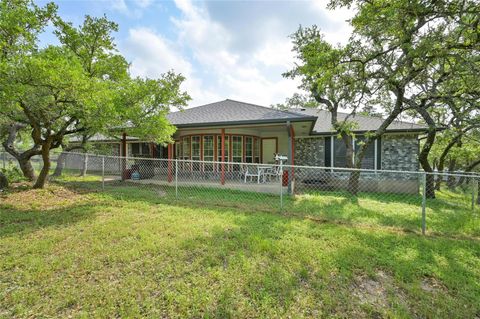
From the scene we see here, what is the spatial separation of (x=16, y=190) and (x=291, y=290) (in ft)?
30.9

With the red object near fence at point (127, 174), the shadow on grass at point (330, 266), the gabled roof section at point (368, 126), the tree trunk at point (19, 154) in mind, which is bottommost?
the shadow on grass at point (330, 266)

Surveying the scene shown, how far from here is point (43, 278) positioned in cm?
293

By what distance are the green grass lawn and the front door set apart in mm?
7317

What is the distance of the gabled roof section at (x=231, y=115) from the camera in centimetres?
832

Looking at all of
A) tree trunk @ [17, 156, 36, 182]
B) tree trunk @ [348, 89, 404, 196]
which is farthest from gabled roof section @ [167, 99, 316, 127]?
tree trunk @ [17, 156, 36, 182]

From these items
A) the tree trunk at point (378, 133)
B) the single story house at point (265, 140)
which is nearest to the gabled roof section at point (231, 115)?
the single story house at point (265, 140)

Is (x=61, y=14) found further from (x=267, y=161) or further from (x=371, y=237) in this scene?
(x=267, y=161)

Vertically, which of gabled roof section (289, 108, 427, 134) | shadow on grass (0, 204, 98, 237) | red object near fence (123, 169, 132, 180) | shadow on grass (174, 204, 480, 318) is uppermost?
gabled roof section (289, 108, 427, 134)

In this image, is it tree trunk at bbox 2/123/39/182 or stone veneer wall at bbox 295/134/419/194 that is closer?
tree trunk at bbox 2/123/39/182

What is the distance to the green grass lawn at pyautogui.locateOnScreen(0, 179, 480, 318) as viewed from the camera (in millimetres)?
2510

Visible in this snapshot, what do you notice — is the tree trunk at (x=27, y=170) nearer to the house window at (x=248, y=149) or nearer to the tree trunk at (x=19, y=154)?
the tree trunk at (x=19, y=154)

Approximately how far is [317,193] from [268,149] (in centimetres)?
468

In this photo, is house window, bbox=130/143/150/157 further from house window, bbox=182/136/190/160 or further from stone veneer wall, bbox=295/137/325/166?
stone veneer wall, bbox=295/137/325/166

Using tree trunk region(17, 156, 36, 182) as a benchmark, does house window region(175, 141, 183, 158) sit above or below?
above
